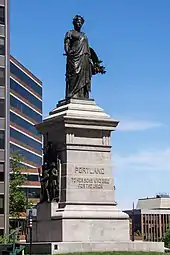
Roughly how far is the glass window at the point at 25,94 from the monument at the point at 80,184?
8565 cm

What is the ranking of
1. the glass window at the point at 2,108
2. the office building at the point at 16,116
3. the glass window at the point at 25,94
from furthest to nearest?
the glass window at the point at 25,94
the glass window at the point at 2,108
the office building at the point at 16,116

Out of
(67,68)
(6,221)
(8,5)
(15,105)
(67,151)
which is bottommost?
(6,221)

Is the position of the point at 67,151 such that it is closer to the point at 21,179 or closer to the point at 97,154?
the point at 97,154

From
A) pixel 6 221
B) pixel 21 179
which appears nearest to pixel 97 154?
pixel 21 179

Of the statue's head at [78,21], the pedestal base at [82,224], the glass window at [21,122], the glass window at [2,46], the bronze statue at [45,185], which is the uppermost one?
the glass window at [2,46]

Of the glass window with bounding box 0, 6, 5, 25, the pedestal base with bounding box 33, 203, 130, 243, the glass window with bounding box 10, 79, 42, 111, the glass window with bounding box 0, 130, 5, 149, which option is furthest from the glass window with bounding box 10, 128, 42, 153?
the pedestal base with bounding box 33, 203, 130, 243

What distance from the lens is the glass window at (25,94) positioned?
117 meters

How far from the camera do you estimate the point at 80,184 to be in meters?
29.5

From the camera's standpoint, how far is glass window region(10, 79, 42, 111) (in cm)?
11653

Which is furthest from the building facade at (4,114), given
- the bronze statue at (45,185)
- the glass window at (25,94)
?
the bronze statue at (45,185)

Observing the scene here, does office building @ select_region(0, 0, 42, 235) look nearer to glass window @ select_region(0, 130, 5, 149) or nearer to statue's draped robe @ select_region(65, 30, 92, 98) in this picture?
glass window @ select_region(0, 130, 5, 149)

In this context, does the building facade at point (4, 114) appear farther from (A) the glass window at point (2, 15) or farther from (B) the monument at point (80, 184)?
(B) the monument at point (80, 184)

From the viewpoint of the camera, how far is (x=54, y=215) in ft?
96.0

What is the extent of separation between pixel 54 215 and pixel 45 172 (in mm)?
2046
